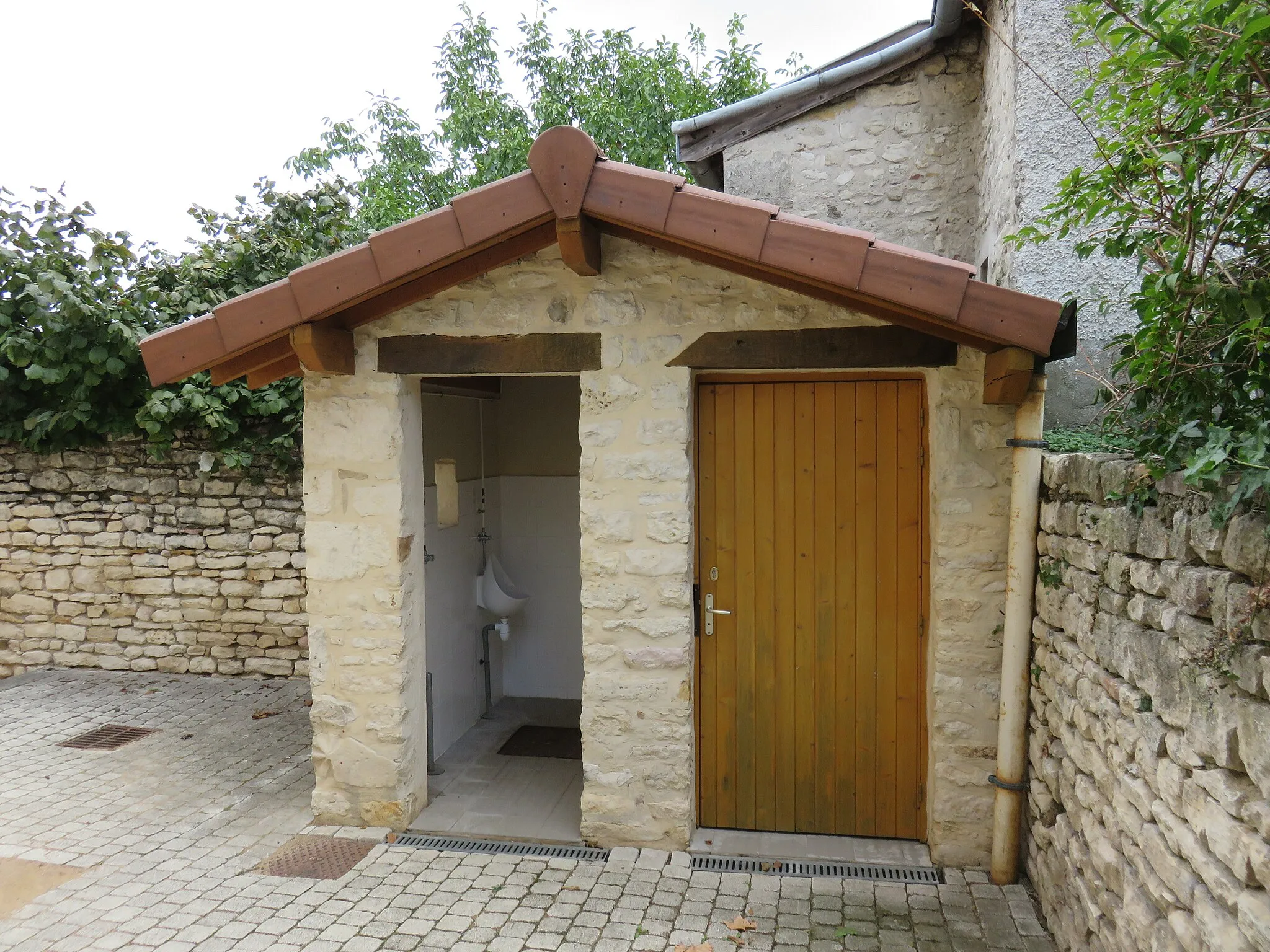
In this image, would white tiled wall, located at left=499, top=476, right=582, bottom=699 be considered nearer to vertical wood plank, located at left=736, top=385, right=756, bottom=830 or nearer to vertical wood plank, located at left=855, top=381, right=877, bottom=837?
vertical wood plank, located at left=736, top=385, right=756, bottom=830

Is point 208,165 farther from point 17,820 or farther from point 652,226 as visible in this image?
point 652,226

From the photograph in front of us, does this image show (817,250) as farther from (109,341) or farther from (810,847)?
(109,341)

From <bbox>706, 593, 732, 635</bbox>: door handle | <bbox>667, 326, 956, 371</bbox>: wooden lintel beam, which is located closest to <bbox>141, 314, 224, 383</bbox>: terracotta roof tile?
<bbox>667, 326, 956, 371</bbox>: wooden lintel beam

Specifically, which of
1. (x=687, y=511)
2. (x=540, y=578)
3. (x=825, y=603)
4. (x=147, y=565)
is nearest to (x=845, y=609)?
(x=825, y=603)

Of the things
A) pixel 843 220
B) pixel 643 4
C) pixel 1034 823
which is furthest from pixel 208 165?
pixel 1034 823

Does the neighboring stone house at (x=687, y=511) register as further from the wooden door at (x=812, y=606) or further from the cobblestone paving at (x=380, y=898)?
the cobblestone paving at (x=380, y=898)

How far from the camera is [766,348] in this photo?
13.4 feet

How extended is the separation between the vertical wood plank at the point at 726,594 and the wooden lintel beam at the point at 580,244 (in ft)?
2.97

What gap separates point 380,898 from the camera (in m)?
3.84

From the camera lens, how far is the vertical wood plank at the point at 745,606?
4.36m

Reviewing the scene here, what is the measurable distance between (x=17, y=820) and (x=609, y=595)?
3.47 metres

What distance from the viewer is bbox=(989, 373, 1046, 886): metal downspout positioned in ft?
12.2

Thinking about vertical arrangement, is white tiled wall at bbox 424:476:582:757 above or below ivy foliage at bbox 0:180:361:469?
below

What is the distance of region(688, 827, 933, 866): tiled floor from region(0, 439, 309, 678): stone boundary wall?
4248mm
